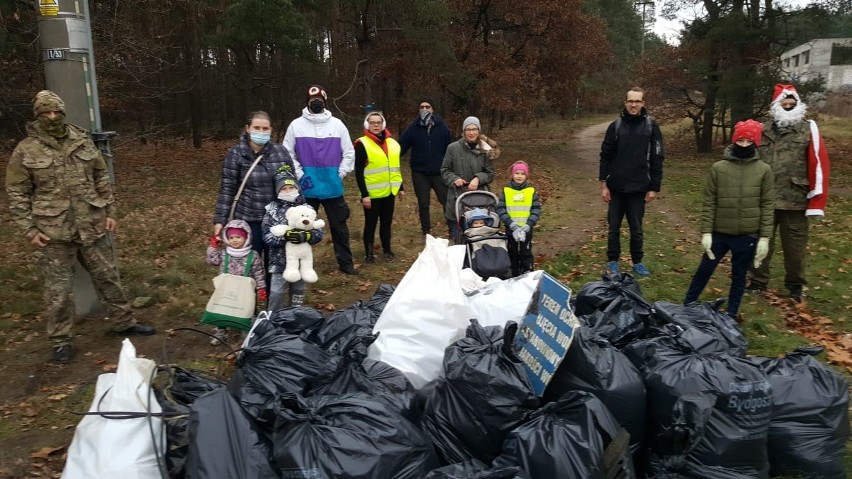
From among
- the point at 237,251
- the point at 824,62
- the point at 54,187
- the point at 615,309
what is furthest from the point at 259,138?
the point at 824,62

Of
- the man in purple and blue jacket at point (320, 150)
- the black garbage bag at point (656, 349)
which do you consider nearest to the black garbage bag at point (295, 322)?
the black garbage bag at point (656, 349)

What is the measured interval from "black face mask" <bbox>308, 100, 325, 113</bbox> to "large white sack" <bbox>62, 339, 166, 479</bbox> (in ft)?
12.7

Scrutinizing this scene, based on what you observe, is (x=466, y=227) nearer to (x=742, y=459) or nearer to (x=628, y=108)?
(x=628, y=108)

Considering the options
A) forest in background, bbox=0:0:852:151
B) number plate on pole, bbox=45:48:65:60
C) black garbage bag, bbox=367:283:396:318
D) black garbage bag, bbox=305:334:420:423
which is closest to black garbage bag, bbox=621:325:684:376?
Answer: black garbage bag, bbox=305:334:420:423

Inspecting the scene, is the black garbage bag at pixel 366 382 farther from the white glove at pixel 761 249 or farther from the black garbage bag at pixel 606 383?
the white glove at pixel 761 249

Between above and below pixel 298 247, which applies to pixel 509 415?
below

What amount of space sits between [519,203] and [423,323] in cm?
284

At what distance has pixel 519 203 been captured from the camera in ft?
19.4

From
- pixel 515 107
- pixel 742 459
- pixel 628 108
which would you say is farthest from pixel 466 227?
pixel 515 107

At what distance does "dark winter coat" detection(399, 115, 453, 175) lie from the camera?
Result: 24.9 ft

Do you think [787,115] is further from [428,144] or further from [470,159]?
[428,144]

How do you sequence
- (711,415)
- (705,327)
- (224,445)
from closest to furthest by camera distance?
(224,445), (711,415), (705,327)

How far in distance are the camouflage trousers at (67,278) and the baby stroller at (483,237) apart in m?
3.13

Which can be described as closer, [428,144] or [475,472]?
[475,472]
